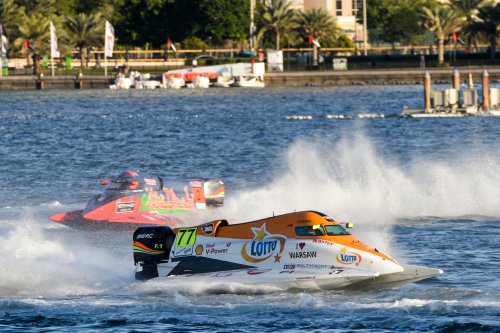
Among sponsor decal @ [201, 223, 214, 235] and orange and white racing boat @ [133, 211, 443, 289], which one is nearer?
orange and white racing boat @ [133, 211, 443, 289]

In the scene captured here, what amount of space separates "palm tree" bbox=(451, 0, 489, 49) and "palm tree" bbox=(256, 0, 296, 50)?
20529 mm

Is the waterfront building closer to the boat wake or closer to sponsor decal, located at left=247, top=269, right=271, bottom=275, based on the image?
the boat wake

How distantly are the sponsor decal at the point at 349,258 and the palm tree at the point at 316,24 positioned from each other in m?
115

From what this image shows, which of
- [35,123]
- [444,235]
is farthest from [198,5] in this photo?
[444,235]

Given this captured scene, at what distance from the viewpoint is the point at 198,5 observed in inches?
5778

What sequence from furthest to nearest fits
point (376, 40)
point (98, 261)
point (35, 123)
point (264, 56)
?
point (376, 40) < point (264, 56) < point (35, 123) < point (98, 261)

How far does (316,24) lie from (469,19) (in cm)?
1939

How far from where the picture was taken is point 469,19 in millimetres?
130125

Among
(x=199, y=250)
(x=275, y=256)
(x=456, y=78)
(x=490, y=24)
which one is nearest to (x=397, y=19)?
(x=490, y=24)

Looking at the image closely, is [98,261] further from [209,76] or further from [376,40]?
[376,40]

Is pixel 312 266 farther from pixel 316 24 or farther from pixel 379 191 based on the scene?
pixel 316 24

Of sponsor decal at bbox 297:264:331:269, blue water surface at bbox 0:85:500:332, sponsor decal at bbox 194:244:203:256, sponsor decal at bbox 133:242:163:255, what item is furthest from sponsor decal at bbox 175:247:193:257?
sponsor decal at bbox 297:264:331:269

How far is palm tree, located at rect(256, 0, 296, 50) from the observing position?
13762 cm

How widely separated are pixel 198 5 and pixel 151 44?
1045cm
